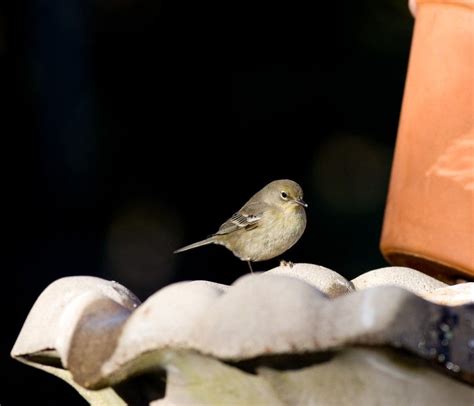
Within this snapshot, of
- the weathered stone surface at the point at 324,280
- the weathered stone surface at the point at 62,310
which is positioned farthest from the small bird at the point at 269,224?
the weathered stone surface at the point at 62,310

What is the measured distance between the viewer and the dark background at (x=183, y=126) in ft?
20.6

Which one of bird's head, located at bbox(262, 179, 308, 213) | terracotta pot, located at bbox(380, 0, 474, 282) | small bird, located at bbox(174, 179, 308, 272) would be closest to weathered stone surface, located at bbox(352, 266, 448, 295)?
terracotta pot, located at bbox(380, 0, 474, 282)

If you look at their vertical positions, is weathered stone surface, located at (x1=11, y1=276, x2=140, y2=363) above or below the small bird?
above

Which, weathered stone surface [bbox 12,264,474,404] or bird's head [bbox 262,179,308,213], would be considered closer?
weathered stone surface [bbox 12,264,474,404]

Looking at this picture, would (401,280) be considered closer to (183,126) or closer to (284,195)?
(284,195)

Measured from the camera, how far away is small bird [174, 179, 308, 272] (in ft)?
15.4

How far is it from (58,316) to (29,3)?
467 cm

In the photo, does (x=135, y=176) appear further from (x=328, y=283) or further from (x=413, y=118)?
(x=328, y=283)

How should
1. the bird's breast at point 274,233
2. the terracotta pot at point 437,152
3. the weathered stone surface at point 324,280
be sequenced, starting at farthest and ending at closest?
the bird's breast at point 274,233, the terracotta pot at point 437,152, the weathered stone surface at point 324,280

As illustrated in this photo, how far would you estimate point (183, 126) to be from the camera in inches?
275

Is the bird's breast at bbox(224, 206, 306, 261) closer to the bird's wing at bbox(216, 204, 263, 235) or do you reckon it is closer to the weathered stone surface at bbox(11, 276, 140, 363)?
the bird's wing at bbox(216, 204, 263, 235)

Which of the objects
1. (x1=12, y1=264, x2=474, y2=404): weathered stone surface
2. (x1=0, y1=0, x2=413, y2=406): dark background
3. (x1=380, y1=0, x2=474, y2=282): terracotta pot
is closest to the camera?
(x1=12, y1=264, x2=474, y2=404): weathered stone surface

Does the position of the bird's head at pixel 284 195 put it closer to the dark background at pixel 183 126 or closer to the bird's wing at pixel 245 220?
the bird's wing at pixel 245 220

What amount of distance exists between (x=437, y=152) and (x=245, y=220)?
219 cm
